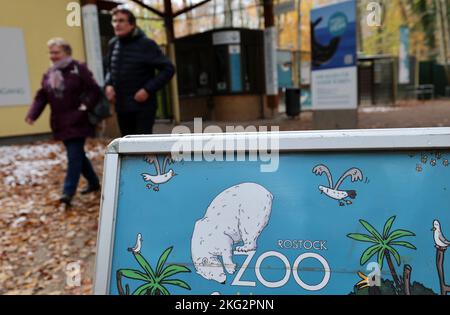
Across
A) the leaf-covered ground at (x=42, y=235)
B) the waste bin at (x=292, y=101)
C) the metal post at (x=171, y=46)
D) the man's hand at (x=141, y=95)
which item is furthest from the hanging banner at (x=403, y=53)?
the man's hand at (x=141, y=95)

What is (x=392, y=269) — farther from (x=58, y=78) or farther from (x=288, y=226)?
(x=58, y=78)

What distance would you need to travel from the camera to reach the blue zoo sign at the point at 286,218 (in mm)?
1349

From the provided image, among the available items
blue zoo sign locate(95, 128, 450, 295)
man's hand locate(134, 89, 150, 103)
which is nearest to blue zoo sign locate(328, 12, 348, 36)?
man's hand locate(134, 89, 150, 103)

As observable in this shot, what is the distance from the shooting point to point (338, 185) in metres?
1.41

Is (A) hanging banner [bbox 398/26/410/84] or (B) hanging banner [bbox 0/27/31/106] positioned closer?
(B) hanging banner [bbox 0/27/31/106]

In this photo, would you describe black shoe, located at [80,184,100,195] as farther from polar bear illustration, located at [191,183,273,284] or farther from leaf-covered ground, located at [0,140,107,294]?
polar bear illustration, located at [191,183,273,284]

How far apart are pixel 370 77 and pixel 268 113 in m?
9.01

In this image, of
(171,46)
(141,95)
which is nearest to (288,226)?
(141,95)

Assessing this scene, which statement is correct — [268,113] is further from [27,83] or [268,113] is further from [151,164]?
[151,164]

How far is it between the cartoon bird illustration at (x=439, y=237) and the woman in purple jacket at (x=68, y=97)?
3601mm

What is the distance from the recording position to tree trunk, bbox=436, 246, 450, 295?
4.35 feet

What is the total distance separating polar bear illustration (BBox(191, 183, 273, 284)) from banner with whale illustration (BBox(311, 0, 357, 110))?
676cm

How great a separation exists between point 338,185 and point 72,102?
11.4 ft

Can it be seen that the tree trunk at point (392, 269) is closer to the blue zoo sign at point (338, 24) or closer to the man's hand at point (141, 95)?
the man's hand at point (141, 95)
